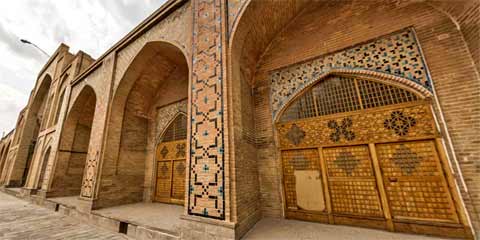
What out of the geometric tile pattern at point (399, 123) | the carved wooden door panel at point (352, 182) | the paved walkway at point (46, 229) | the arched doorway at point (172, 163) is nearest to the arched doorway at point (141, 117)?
the arched doorway at point (172, 163)

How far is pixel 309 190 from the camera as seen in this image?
11.7 feet

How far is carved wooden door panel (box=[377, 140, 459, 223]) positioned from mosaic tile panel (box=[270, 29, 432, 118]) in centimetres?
108

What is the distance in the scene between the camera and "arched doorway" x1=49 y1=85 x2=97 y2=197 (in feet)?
24.0

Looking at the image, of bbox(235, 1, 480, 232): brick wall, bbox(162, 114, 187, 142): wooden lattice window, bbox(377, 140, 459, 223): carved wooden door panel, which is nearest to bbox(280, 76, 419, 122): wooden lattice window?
bbox(235, 1, 480, 232): brick wall

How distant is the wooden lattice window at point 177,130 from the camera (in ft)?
19.9

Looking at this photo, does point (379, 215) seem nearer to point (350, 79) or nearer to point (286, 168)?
point (286, 168)

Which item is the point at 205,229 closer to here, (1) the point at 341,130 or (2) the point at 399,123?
(1) the point at 341,130

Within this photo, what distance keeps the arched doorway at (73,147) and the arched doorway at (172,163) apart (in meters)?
4.28

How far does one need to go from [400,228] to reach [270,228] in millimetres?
Result: 2005

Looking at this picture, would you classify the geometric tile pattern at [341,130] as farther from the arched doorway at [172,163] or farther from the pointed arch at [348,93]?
the arched doorway at [172,163]

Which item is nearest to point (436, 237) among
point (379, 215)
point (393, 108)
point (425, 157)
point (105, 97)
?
point (379, 215)

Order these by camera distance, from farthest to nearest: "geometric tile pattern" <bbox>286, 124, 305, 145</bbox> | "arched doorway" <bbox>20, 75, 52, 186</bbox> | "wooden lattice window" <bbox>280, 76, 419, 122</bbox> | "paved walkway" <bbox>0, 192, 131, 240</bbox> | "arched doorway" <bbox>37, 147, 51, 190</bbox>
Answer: "arched doorway" <bbox>20, 75, 52, 186</bbox>, "arched doorway" <bbox>37, 147, 51, 190</bbox>, "geometric tile pattern" <bbox>286, 124, 305, 145</bbox>, "paved walkway" <bbox>0, 192, 131, 240</bbox>, "wooden lattice window" <bbox>280, 76, 419, 122</bbox>

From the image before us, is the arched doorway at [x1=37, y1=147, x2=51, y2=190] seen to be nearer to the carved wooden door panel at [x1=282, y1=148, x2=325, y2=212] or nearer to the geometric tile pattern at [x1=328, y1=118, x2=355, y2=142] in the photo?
the carved wooden door panel at [x1=282, y1=148, x2=325, y2=212]

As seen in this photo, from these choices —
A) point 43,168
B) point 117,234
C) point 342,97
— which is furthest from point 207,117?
point 43,168
